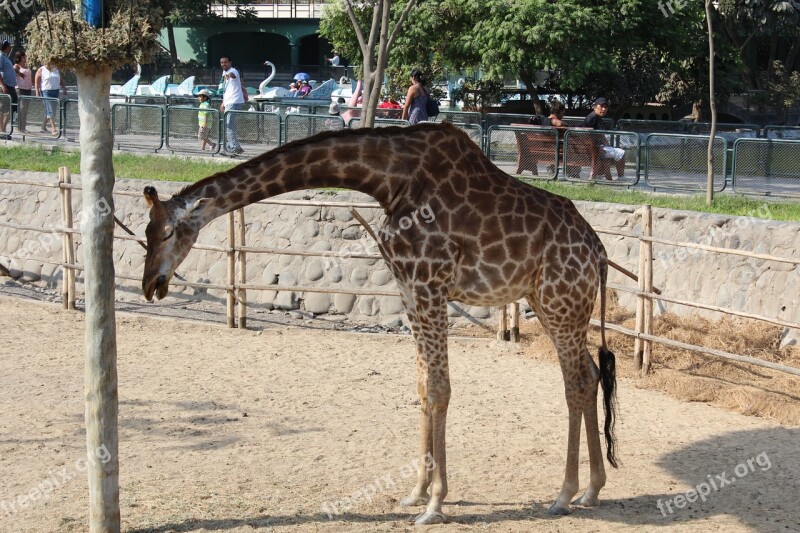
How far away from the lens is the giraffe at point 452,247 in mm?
6660

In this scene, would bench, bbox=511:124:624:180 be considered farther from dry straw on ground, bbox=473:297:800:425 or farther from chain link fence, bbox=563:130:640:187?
dry straw on ground, bbox=473:297:800:425

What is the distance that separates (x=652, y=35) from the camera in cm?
2028

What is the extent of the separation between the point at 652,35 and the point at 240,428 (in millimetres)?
14328

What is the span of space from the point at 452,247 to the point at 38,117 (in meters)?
12.7

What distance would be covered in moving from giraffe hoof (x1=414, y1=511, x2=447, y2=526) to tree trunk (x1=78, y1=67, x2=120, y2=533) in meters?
1.81

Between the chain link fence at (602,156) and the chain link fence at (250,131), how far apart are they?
4.34 meters

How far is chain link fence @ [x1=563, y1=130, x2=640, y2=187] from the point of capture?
1415cm

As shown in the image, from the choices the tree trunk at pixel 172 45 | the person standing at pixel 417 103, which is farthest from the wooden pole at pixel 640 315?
the tree trunk at pixel 172 45

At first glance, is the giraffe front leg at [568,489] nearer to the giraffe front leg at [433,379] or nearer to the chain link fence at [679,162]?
the giraffe front leg at [433,379]

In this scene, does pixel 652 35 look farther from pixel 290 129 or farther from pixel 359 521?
pixel 359 521

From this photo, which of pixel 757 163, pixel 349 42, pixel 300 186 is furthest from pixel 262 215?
pixel 349 42

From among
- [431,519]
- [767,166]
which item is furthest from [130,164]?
[431,519]

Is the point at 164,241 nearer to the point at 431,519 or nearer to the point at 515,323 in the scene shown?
the point at 431,519

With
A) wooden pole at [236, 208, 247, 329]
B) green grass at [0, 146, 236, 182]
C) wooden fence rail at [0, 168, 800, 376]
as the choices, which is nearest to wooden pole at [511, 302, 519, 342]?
wooden fence rail at [0, 168, 800, 376]
